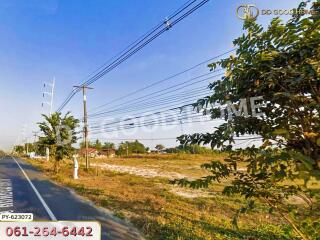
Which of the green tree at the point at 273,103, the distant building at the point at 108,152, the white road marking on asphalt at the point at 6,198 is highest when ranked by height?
the distant building at the point at 108,152

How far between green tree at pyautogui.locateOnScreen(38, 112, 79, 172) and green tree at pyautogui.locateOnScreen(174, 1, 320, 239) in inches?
1000

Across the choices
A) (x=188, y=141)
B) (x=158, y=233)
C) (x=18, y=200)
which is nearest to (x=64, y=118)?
(x=18, y=200)

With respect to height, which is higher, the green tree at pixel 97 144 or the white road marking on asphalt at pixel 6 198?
the green tree at pixel 97 144

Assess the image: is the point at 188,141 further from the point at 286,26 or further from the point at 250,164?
the point at 286,26

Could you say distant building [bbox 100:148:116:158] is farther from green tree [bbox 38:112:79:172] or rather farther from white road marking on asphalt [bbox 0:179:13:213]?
white road marking on asphalt [bbox 0:179:13:213]

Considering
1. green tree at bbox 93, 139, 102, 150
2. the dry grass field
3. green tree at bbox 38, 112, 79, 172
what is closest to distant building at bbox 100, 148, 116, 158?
green tree at bbox 93, 139, 102, 150

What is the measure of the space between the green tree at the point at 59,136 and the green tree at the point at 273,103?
25394mm

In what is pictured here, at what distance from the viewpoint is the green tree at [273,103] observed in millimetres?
3010

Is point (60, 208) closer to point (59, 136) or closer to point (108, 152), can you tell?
point (59, 136)

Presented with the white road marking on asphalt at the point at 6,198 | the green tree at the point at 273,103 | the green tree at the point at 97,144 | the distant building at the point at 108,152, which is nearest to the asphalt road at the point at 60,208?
the white road marking on asphalt at the point at 6,198

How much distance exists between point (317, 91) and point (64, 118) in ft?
90.0

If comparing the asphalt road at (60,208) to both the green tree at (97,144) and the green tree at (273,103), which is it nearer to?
the green tree at (273,103)

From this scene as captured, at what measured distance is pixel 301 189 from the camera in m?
3.71

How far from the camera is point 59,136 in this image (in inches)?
1113
